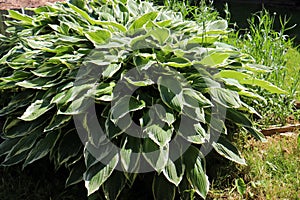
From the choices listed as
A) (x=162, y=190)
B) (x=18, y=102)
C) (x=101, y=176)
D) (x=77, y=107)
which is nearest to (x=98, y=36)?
(x=77, y=107)

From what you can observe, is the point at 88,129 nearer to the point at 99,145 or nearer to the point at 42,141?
the point at 99,145

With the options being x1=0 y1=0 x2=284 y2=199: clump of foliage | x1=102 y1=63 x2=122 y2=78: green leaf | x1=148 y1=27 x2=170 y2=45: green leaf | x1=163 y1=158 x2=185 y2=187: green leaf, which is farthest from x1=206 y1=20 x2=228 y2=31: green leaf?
x1=163 y1=158 x2=185 y2=187: green leaf

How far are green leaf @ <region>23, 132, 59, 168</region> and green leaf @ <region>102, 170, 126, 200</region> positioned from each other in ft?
1.34

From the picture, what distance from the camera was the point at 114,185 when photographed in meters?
2.23

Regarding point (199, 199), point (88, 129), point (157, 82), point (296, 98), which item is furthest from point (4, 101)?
point (296, 98)

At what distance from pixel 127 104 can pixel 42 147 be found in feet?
1.90

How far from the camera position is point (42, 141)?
95.3 inches

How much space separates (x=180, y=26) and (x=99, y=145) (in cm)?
119

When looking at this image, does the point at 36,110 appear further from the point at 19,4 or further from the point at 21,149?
the point at 19,4

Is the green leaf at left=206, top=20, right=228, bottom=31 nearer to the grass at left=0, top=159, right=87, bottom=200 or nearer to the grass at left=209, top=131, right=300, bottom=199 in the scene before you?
the grass at left=209, top=131, right=300, bottom=199

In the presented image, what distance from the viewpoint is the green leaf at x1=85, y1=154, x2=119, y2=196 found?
2.13 m

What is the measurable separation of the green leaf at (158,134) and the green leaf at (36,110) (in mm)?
630

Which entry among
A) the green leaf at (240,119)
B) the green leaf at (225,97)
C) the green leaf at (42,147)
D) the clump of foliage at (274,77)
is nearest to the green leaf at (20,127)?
the green leaf at (42,147)

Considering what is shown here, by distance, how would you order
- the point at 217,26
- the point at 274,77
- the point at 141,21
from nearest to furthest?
the point at 141,21, the point at 217,26, the point at 274,77
